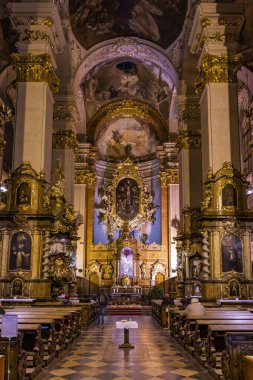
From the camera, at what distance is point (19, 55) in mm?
14188

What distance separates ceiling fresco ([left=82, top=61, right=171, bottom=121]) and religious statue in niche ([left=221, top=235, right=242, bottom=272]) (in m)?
13.9

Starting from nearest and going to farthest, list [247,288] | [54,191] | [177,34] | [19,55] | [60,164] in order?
[247,288], [19,55], [54,191], [60,164], [177,34]

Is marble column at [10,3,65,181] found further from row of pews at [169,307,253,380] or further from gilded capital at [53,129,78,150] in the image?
row of pews at [169,307,253,380]

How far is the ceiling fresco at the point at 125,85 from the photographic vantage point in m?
25.6

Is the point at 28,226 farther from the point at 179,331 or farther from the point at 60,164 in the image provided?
the point at 60,164

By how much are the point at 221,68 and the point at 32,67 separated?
5.68m

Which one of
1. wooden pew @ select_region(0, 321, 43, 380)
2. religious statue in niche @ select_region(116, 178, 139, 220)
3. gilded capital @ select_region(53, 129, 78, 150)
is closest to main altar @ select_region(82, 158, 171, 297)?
religious statue in niche @ select_region(116, 178, 139, 220)

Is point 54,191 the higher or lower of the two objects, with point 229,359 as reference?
higher

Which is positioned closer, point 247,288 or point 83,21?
point 247,288

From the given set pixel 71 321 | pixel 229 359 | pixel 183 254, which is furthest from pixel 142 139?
pixel 229 359

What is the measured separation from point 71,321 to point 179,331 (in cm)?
236

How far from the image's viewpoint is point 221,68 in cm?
1411

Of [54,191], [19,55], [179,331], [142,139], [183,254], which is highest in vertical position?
[142,139]

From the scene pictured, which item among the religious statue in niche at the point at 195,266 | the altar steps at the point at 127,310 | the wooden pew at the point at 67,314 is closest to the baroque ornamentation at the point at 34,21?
the wooden pew at the point at 67,314
